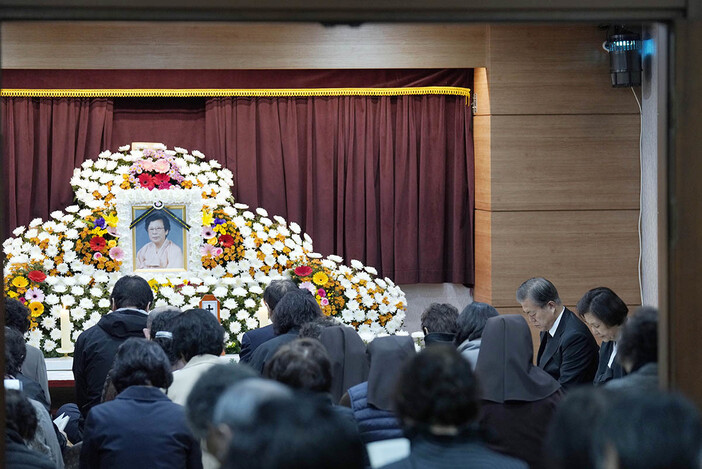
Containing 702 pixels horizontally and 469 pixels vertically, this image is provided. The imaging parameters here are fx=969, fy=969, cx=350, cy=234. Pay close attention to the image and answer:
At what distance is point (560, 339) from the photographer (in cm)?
530

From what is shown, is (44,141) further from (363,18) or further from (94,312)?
(363,18)

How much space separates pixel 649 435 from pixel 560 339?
3.60 meters

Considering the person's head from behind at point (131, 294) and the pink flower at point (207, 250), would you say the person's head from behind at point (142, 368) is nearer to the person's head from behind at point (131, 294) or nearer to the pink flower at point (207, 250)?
the person's head from behind at point (131, 294)

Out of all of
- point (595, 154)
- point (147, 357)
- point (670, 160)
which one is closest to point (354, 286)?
point (595, 154)

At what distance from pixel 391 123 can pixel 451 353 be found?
20.2ft

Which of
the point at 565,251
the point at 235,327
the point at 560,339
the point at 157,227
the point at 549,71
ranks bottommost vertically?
the point at 235,327

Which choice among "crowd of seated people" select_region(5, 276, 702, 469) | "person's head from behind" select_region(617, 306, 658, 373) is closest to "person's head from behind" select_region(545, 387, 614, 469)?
"crowd of seated people" select_region(5, 276, 702, 469)

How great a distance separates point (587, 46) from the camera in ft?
26.7

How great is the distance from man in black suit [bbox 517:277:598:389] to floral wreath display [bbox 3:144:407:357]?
1.74 m

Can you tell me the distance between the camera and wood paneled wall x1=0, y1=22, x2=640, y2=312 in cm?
803

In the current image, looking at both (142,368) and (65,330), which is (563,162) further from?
(142,368)

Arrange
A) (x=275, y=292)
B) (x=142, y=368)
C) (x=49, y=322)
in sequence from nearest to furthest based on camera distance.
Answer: (x=142, y=368), (x=275, y=292), (x=49, y=322)

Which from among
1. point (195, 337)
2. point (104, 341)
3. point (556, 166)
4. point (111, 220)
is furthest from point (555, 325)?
point (111, 220)

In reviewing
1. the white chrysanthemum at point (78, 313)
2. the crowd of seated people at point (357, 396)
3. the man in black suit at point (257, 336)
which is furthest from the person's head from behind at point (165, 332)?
the white chrysanthemum at point (78, 313)
